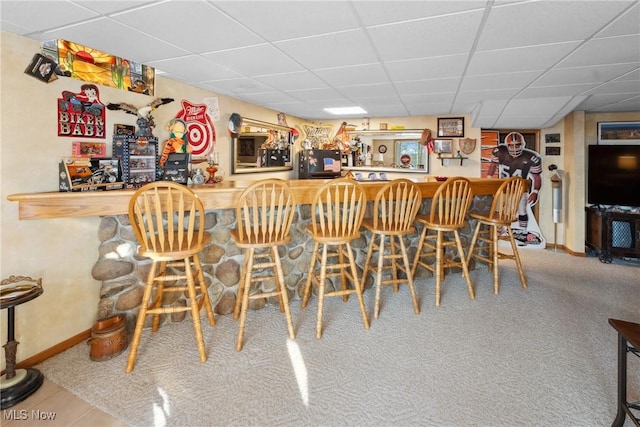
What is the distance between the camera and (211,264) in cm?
273

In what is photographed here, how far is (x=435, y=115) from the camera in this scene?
5500 mm

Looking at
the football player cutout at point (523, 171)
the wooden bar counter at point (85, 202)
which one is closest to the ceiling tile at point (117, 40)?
the wooden bar counter at point (85, 202)

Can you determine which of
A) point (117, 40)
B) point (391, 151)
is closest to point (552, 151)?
point (391, 151)

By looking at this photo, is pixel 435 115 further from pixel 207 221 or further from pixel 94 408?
pixel 94 408

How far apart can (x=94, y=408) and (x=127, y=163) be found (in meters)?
1.81

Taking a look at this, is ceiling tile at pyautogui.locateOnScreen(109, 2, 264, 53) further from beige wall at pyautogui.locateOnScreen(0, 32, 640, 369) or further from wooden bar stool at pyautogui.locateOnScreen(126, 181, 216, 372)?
wooden bar stool at pyautogui.locateOnScreen(126, 181, 216, 372)

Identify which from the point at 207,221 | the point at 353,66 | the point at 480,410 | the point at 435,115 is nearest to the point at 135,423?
the point at 207,221

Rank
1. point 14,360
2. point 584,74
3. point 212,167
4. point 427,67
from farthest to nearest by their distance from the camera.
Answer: point 212,167, point 584,74, point 427,67, point 14,360

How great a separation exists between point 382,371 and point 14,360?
7.43 feet

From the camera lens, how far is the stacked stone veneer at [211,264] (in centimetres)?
247

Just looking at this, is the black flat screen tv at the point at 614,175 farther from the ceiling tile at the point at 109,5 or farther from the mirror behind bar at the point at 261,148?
the ceiling tile at the point at 109,5

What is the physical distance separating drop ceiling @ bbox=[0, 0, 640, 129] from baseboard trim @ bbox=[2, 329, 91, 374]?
2.16 m

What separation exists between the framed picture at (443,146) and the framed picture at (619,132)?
2223mm

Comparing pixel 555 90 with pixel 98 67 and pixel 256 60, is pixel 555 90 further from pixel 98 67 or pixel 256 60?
pixel 98 67
